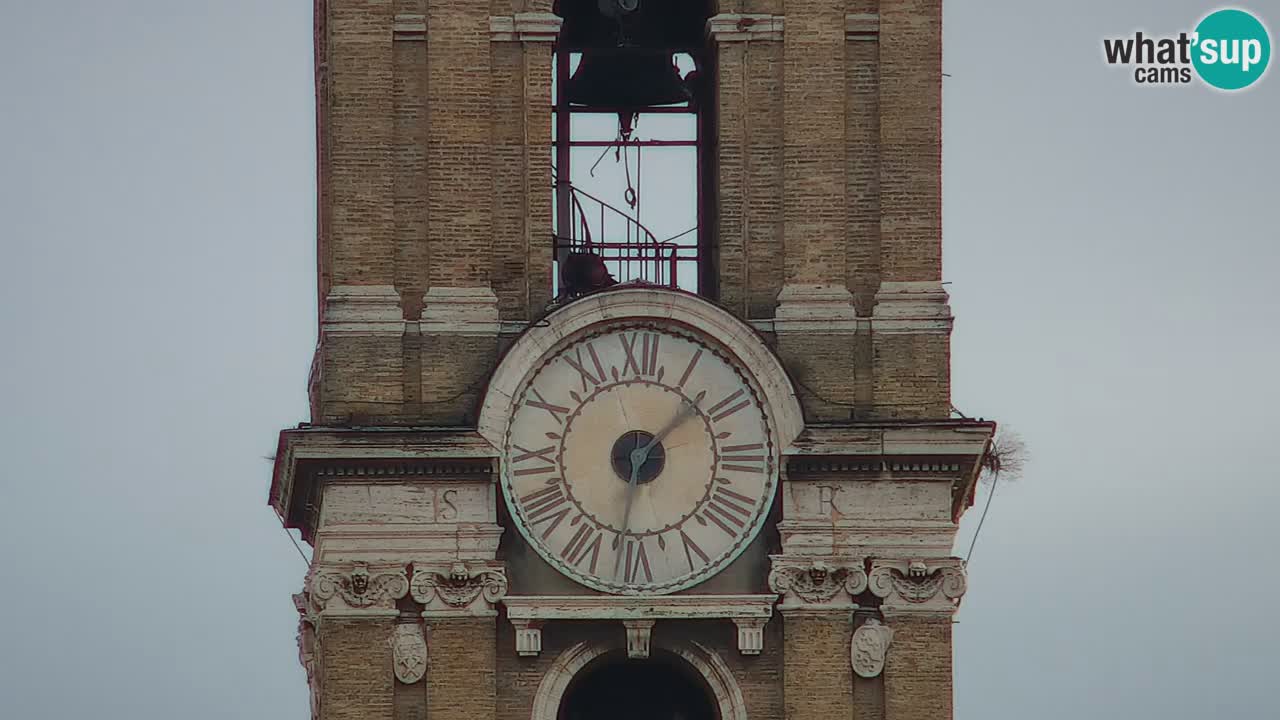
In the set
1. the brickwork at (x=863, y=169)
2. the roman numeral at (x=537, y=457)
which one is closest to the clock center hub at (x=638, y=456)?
the roman numeral at (x=537, y=457)

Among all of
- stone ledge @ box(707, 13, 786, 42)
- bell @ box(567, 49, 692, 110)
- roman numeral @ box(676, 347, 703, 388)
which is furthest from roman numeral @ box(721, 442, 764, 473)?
bell @ box(567, 49, 692, 110)

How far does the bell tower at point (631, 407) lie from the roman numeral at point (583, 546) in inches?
1.1

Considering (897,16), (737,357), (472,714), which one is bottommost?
(472,714)

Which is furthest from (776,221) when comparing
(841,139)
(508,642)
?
(508,642)

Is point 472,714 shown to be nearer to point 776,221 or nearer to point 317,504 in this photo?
point 317,504

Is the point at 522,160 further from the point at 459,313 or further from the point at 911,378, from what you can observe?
the point at 911,378

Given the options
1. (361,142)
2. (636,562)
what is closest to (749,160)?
(361,142)

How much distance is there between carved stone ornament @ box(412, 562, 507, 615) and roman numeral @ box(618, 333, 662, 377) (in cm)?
251

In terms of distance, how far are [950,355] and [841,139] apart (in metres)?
2.55

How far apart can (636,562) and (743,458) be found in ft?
5.02

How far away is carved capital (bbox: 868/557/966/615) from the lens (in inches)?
1988

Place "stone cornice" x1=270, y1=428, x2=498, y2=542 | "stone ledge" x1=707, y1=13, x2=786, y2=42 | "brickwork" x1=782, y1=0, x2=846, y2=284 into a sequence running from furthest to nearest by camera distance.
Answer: "stone ledge" x1=707, y1=13, x2=786, y2=42 → "brickwork" x1=782, y1=0, x2=846, y2=284 → "stone cornice" x1=270, y1=428, x2=498, y2=542

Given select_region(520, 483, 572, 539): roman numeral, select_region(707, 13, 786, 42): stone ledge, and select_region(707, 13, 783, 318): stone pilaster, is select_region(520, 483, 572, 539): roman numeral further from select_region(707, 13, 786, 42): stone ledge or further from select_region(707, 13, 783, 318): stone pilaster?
select_region(707, 13, 786, 42): stone ledge

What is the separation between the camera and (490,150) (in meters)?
51.8
